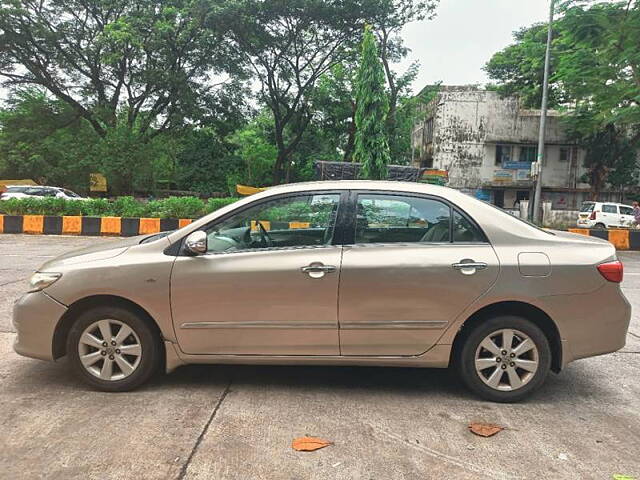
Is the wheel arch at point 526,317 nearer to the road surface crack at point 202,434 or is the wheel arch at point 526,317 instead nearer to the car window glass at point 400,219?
the car window glass at point 400,219

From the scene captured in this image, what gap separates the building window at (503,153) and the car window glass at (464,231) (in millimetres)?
31951

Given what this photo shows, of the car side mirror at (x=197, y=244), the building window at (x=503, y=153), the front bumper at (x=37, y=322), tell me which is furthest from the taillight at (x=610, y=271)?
the building window at (x=503, y=153)

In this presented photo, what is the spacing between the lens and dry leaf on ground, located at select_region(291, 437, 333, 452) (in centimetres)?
278

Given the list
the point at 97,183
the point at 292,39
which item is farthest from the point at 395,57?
the point at 97,183

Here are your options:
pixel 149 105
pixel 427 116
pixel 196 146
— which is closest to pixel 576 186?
pixel 427 116

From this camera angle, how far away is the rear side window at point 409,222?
3.49 metres

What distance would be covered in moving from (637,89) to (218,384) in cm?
1707

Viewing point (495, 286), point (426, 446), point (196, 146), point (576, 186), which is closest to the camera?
point (426, 446)

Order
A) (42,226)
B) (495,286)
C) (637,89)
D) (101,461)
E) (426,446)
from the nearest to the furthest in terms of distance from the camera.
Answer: (101,461)
(426,446)
(495,286)
(42,226)
(637,89)

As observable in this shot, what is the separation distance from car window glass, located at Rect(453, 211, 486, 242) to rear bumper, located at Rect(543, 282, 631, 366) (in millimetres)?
601

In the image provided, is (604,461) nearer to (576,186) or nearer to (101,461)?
(101,461)

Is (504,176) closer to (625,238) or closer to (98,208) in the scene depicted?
(625,238)

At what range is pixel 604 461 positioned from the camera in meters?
2.71

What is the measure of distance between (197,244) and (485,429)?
2.16 m
